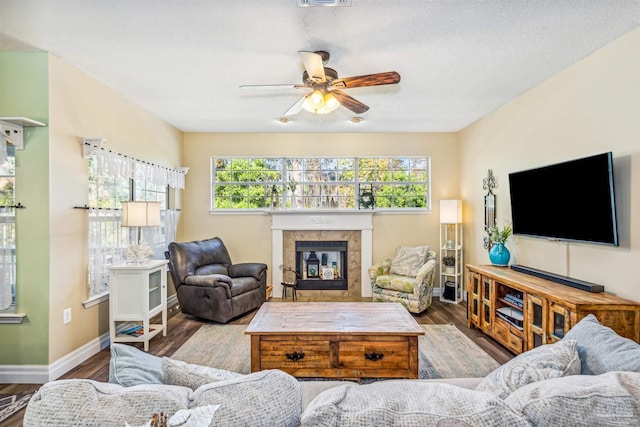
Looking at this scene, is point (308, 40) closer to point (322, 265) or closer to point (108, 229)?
point (108, 229)

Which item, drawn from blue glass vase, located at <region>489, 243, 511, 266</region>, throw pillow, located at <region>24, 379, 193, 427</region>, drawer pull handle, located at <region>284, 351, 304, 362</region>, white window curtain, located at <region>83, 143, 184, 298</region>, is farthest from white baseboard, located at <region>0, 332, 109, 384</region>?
blue glass vase, located at <region>489, 243, 511, 266</region>

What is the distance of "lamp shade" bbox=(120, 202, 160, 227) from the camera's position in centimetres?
345

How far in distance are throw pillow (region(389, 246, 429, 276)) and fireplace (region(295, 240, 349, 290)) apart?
874 mm

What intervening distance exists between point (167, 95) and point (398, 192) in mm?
3680

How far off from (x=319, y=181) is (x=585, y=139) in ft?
11.7

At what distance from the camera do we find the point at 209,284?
13.6 feet

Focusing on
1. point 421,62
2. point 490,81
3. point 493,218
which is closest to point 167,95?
point 421,62

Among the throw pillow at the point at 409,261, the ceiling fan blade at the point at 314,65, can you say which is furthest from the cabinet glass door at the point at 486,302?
the ceiling fan blade at the point at 314,65

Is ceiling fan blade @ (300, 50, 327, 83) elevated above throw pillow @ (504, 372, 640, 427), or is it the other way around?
ceiling fan blade @ (300, 50, 327, 83)

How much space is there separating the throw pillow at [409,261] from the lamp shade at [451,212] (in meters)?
0.55

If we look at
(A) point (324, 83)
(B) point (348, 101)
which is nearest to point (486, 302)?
(B) point (348, 101)

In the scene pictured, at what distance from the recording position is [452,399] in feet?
3.10

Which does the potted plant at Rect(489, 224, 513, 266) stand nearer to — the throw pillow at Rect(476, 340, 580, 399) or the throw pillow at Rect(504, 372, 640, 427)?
the throw pillow at Rect(476, 340, 580, 399)

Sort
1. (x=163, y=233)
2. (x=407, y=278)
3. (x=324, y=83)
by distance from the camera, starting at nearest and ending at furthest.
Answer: (x=324, y=83) → (x=407, y=278) → (x=163, y=233)
